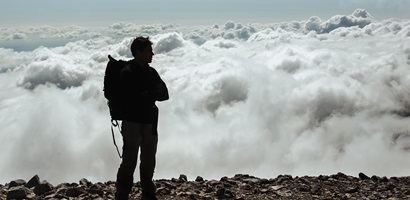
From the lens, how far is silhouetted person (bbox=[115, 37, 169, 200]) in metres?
6.08

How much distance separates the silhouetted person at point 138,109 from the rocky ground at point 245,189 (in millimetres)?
1918

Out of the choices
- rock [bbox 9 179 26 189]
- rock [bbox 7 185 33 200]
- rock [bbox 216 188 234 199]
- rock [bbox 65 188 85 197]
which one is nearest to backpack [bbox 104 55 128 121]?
rock [bbox 65 188 85 197]

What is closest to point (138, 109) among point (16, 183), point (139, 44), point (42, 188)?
point (139, 44)

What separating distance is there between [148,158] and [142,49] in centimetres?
179

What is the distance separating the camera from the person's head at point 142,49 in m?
6.16

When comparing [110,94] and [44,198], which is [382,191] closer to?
[110,94]

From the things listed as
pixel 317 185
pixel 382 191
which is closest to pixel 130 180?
pixel 317 185

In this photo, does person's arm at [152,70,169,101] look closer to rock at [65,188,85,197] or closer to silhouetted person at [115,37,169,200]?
silhouetted person at [115,37,169,200]

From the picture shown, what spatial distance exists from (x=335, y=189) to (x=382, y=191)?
1.02 m

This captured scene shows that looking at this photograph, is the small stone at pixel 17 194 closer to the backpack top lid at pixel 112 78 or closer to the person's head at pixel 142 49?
the backpack top lid at pixel 112 78

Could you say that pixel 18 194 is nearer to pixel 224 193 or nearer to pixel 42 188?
pixel 42 188

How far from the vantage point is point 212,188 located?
8.86m

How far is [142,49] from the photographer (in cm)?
618

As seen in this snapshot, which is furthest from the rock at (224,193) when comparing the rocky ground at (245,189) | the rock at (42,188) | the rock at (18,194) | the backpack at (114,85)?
the rock at (18,194)
